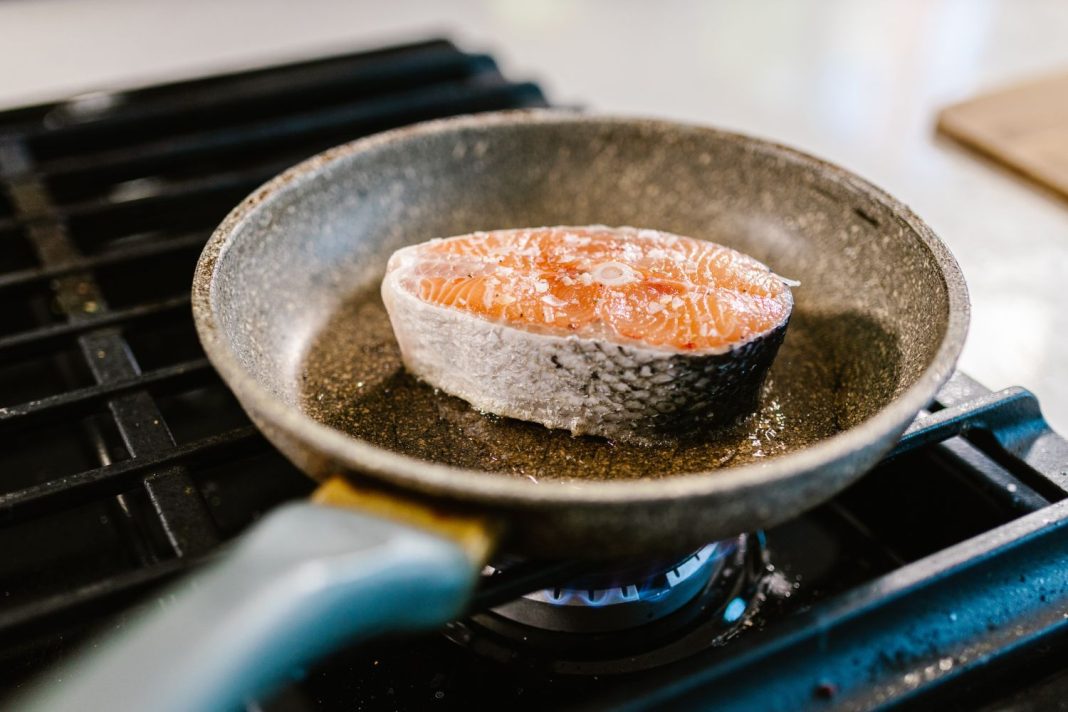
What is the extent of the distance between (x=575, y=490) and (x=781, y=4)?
224 cm

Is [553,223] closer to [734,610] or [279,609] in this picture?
[734,610]

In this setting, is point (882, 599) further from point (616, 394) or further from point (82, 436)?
point (82, 436)

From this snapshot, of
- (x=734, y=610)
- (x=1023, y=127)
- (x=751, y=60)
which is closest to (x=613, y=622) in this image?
(x=734, y=610)

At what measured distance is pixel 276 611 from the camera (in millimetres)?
524

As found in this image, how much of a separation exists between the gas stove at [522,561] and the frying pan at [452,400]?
6 centimetres

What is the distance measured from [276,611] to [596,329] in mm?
457

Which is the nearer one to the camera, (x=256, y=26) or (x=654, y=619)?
(x=654, y=619)

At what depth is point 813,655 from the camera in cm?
68

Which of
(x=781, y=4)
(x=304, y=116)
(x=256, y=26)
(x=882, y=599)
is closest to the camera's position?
(x=882, y=599)

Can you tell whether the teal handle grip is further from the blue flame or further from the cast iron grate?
the blue flame

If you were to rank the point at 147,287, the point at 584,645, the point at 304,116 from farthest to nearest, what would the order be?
the point at 304,116
the point at 147,287
the point at 584,645

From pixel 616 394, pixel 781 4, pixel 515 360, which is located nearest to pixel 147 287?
pixel 515 360

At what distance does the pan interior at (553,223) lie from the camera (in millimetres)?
903

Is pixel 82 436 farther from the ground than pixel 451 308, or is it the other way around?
pixel 451 308
